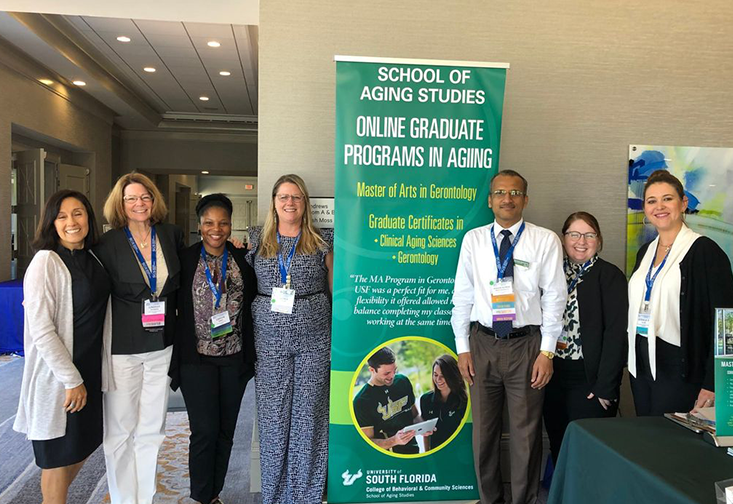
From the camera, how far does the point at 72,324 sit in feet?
7.03

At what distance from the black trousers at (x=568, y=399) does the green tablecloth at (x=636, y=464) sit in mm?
817

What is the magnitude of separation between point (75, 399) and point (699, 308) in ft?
8.58

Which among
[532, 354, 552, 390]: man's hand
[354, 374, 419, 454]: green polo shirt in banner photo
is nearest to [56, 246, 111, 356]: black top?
[354, 374, 419, 454]: green polo shirt in banner photo

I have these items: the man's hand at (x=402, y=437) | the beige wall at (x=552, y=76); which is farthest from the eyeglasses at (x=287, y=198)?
the man's hand at (x=402, y=437)

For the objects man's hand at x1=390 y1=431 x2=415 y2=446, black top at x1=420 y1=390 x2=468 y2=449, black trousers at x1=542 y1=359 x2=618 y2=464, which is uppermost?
black trousers at x1=542 y1=359 x2=618 y2=464

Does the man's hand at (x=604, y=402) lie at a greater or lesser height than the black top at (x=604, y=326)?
lesser

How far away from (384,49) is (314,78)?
1.49 feet

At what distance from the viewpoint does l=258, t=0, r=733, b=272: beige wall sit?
293 centimetres

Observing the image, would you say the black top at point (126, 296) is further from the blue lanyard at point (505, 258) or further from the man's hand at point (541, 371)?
the man's hand at point (541, 371)

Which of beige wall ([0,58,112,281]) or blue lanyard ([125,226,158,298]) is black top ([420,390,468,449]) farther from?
beige wall ([0,58,112,281])

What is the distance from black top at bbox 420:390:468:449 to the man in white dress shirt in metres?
0.16

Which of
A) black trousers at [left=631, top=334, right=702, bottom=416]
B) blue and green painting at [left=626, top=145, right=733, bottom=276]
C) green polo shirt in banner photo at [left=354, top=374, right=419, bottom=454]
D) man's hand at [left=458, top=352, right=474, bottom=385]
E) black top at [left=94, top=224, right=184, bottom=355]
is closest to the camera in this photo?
black trousers at [left=631, top=334, right=702, bottom=416]

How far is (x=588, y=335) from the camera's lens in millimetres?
2402

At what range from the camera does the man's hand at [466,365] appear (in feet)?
8.23
